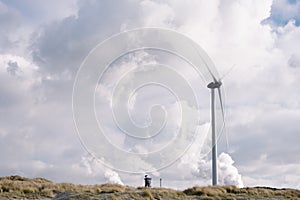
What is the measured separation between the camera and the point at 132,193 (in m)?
46.0

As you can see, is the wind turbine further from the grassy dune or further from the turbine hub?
the grassy dune

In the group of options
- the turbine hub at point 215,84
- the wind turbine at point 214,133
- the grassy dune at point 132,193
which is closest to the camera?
the grassy dune at point 132,193

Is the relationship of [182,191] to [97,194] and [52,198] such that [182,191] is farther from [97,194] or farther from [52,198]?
[52,198]

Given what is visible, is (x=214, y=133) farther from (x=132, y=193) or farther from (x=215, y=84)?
(x=132, y=193)

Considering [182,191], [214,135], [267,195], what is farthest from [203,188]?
[214,135]

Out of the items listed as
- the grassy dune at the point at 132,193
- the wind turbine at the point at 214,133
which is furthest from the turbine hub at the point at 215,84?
the grassy dune at the point at 132,193

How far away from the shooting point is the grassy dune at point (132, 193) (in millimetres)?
45366

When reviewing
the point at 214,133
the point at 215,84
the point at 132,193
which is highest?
the point at 215,84

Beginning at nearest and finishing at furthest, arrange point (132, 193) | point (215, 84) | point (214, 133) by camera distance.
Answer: point (132, 193) → point (214, 133) → point (215, 84)

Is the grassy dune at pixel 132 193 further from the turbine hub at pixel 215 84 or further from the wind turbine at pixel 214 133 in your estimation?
the turbine hub at pixel 215 84

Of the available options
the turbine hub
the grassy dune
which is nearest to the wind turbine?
the turbine hub

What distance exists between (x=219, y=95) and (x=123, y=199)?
3930 cm

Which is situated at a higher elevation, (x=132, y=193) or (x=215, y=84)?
(x=215, y=84)

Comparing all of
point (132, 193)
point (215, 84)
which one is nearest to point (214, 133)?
point (215, 84)
